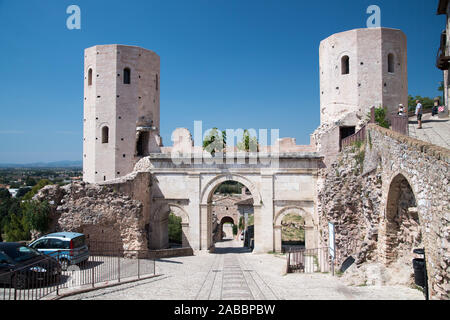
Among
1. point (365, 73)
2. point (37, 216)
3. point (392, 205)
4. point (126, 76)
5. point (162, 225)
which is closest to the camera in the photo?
point (392, 205)

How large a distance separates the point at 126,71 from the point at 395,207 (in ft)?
67.4

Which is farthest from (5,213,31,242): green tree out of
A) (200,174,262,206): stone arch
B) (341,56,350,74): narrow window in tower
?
(341,56,350,74): narrow window in tower

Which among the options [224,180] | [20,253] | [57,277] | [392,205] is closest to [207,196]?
[224,180]

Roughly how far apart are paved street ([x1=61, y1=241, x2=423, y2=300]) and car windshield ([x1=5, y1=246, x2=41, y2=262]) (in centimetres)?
201

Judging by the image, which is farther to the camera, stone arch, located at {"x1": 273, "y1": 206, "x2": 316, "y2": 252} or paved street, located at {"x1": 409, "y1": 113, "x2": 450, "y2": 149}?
stone arch, located at {"x1": 273, "y1": 206, "x2": 316, "y2": 252}

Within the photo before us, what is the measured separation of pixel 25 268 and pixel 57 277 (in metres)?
1.06

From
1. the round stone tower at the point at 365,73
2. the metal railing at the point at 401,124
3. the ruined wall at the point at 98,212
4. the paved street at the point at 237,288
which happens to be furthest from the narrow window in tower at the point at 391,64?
the ruined wall at the point at 98,212

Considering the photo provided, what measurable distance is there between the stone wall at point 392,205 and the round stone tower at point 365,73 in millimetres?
7406

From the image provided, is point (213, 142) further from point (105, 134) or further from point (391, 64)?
point (391, 64)

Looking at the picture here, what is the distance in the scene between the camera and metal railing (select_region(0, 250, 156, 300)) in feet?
26.5

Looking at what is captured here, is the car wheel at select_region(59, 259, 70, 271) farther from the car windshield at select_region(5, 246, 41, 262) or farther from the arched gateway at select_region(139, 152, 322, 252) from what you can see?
the arched gateway at select_region(139, 152, 322, 252)

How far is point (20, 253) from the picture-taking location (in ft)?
30.4

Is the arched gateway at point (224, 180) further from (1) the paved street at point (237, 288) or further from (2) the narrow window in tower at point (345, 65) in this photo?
(2) the narrow window in tower at point (345, 65)

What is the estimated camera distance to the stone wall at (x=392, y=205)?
256 inches
